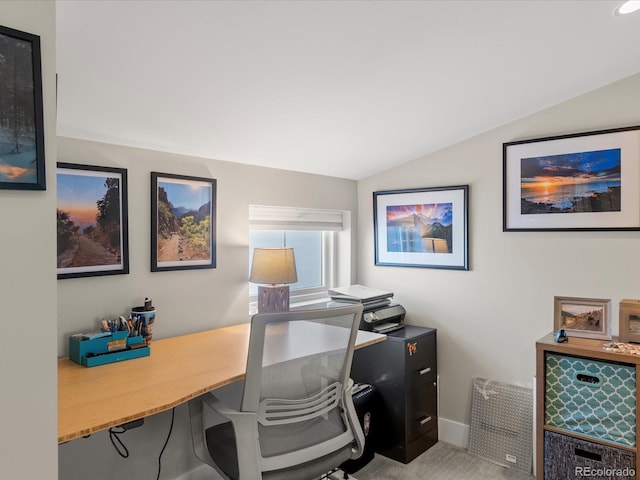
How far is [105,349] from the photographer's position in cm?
183

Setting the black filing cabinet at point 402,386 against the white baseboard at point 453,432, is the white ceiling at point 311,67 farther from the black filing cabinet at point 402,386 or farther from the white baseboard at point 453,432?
the white baseboard at point 453,432

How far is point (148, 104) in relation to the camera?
1.81m

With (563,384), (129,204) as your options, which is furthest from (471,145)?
(129,204)

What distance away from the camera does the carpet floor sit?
2502 millimetres

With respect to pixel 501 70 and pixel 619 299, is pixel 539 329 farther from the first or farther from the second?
pixel 501 70

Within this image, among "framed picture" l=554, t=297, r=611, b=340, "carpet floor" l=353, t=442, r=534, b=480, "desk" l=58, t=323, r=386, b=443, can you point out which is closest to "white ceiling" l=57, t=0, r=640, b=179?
"desk" l=58, t=323, r=386, b=443

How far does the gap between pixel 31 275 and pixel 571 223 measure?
2594mm

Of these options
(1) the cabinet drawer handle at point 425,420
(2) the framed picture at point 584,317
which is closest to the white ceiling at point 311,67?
(2) the framed picture at point 584,317

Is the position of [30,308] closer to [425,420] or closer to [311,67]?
[311,67]

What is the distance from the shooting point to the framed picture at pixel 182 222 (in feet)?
7.29

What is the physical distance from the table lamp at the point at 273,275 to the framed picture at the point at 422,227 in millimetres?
961

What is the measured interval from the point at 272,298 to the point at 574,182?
73.1 inches

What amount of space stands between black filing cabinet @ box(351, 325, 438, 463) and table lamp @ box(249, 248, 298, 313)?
0.68 metres

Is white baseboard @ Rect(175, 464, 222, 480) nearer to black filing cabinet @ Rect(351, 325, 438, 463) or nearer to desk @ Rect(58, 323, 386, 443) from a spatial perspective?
desk @ Rect(58, 323, 386, 443)
